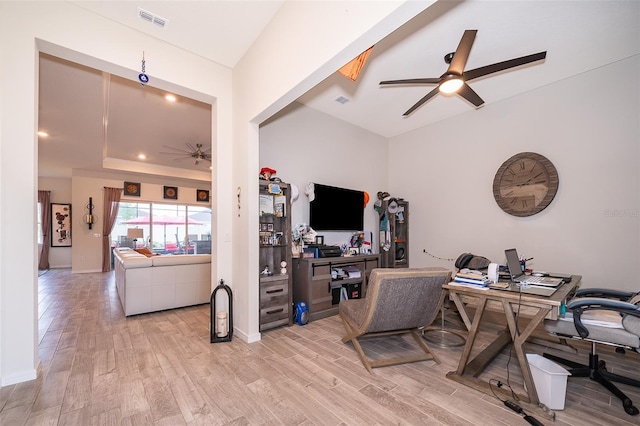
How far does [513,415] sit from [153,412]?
239 centimetres

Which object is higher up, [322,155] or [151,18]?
[151,18]

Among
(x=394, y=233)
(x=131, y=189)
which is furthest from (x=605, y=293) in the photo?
(x=131, y=189)

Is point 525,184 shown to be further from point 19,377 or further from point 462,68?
point 19,377

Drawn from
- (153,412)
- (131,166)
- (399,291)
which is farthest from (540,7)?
(131,166)

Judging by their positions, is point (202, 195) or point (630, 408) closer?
point (630, 408)

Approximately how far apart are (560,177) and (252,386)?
4.32 meters

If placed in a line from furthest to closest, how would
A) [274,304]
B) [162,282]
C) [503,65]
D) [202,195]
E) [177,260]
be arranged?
[202,195]
[177,260]
[162,282]
[274,304]
[503,65]

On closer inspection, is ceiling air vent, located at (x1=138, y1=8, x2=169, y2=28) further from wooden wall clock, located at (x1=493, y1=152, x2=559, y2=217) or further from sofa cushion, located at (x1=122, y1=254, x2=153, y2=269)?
wooden wall clock, located at (x1=493, y1=152, x2=559, y2=217)

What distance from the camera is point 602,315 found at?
2043 mm

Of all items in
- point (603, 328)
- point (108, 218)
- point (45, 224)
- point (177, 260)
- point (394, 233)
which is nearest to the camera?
point (603, 328)

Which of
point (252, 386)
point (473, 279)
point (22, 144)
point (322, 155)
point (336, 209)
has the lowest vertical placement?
point (252, 386)

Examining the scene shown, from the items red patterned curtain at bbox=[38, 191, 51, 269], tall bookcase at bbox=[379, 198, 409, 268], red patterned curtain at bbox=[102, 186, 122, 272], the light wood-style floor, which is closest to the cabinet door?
the light wood-style floor

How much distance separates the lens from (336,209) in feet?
14.5

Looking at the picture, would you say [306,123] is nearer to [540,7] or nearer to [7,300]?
[540,7]
